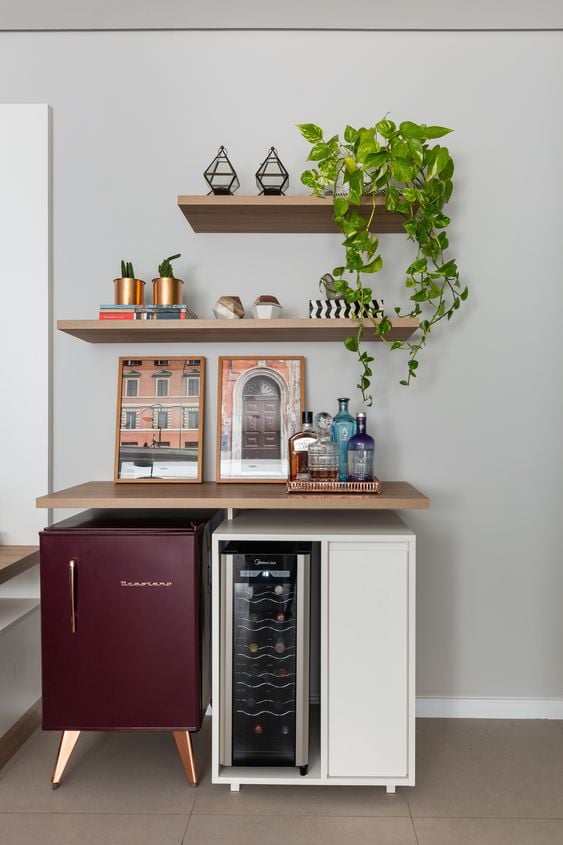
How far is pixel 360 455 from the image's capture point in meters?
2.22

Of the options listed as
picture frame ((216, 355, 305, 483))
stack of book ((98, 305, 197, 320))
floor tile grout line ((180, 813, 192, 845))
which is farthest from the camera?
picture frame ((216, 355, 305, 483))

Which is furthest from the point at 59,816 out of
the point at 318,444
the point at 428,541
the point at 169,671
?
the point at 428,541

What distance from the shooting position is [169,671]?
203 cm

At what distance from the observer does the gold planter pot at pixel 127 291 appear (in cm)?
239

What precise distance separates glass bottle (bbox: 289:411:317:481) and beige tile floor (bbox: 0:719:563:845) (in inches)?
39.4

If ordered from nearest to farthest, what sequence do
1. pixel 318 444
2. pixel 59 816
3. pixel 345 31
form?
pixel 59 816 → pixel 318 444 → pixel 345 31

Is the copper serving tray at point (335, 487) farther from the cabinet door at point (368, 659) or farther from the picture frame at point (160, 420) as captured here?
the picture frame at point (160, 420)

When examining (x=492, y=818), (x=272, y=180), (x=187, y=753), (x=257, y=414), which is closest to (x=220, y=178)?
(x=272, y=180)

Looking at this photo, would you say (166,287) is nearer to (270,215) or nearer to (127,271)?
(127,271)

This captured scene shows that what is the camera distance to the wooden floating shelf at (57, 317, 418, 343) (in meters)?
2.24

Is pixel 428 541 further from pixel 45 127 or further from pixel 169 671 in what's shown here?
pixel 45 127

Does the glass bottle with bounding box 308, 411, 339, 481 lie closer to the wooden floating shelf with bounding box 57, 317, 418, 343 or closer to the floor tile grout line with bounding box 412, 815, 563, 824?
the wooden floating shelf with bounding box 57, 317, 418, 343

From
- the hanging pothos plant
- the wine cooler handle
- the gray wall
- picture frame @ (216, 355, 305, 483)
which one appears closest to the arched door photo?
picture frame @ (216, 355, 305, 483)

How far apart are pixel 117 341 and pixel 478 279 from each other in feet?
4.65
